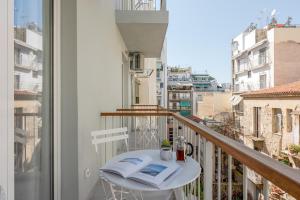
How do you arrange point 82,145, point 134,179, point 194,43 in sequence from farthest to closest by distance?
point 194,43, point 82,145, point 134,179

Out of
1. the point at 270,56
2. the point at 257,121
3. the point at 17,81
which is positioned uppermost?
the point at 270,56

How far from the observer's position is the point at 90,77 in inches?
101

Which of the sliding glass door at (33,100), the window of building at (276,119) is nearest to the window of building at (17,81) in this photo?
the sliding glass door at (33,100)

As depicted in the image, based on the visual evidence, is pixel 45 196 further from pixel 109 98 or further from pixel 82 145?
pixel 109 98

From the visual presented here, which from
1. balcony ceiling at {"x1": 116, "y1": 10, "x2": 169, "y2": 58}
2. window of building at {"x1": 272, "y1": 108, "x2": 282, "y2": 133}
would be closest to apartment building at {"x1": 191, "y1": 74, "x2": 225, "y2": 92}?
window of building at {"x1": 272, "y1": 108, "x2": 282, "y2": 133}

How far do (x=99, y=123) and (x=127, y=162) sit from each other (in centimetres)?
160

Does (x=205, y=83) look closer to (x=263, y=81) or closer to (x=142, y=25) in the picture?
(x=263, y=81)

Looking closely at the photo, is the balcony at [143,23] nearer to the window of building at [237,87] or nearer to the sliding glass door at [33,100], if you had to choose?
the sliding glass door at [33,100]

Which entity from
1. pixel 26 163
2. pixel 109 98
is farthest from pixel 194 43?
pixel 26 163

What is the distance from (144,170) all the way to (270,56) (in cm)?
1739

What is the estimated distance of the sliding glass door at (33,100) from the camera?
135 centimetres

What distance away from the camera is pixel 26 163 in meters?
1.45

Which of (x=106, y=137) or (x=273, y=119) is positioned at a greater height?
(x=106, y=137)
